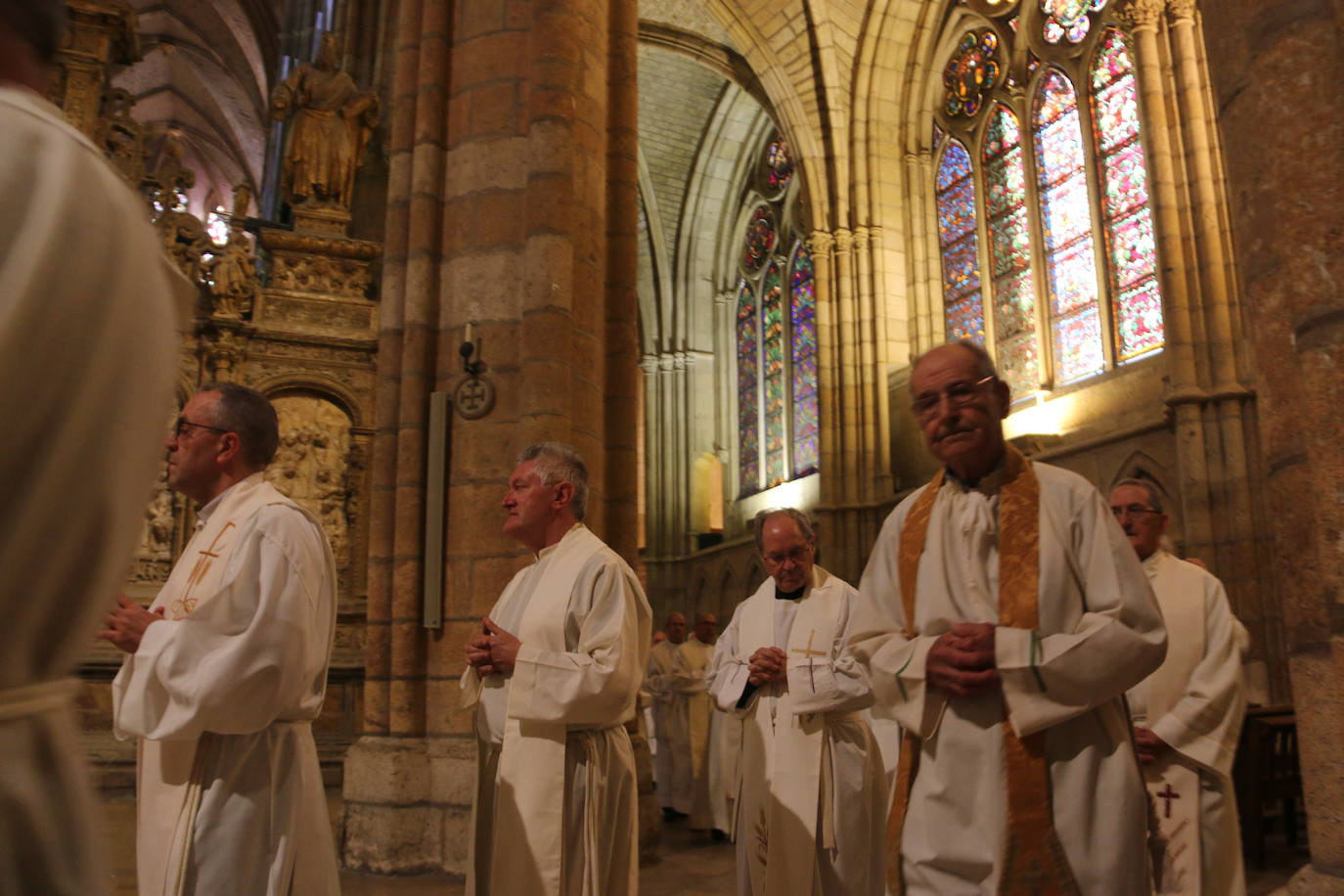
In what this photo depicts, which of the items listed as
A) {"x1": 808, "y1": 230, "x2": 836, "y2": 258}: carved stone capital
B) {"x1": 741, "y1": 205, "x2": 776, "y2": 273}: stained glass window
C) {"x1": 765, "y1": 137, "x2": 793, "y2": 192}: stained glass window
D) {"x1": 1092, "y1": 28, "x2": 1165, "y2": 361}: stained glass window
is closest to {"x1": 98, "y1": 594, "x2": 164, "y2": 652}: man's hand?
{"x1": 1092, "y1": 28, "x2": 1165, "y2": 361}: stained glass window

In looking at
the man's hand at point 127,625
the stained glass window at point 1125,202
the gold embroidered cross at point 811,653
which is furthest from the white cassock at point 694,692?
the stained glass window at point 1125,202

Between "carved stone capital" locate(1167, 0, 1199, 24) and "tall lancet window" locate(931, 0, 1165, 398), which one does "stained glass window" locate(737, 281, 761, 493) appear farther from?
"carved stone capital" locate(1167, 0, 1199, 24)

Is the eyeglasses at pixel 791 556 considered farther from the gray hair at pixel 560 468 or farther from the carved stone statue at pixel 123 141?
the carved stone statue at pixel 123 141

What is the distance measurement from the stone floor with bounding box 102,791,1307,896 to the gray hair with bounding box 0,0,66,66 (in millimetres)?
4195

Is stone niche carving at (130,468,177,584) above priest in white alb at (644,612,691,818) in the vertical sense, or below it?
above

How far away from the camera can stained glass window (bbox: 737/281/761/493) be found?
21.5 m

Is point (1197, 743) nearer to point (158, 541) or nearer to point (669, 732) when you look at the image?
point (669, 732)

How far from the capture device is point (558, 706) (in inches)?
118

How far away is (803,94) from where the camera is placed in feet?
55.0

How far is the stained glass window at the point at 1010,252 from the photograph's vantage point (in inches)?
575

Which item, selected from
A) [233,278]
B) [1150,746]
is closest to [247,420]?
[1150,746]

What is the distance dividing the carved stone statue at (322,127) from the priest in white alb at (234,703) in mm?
8086

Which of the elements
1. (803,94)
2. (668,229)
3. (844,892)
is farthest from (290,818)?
(668,229)

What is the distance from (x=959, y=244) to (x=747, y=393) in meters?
6.78
